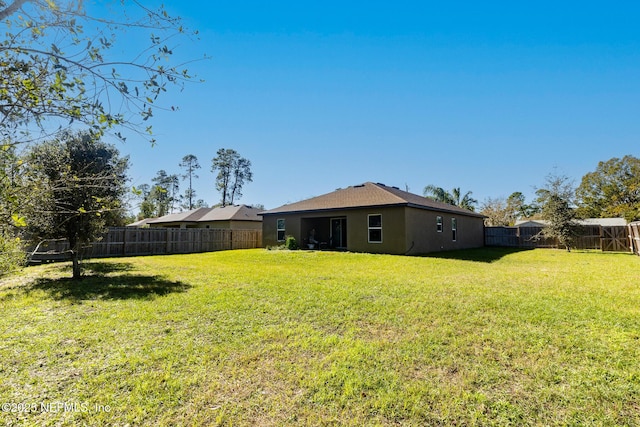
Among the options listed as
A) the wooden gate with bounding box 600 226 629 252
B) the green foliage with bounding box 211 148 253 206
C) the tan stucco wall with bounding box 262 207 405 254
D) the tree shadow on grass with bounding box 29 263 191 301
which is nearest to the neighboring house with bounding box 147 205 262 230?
the tan stucco wall with bounding box 262 207 405 254

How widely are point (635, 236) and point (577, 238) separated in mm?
3060

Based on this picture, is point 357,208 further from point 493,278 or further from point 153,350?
point 153,350

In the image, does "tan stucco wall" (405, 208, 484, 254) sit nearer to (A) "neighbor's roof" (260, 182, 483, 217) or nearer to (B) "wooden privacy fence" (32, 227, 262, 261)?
(A) "neighbor's roof" (260, 182, 483, 217)

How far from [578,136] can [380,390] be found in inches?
793

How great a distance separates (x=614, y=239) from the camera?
65.0 feet

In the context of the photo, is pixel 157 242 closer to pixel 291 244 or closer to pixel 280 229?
pixel 280 229

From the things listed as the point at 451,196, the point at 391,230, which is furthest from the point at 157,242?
the point at 451,196

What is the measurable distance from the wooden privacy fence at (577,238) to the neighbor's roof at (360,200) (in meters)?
5.65

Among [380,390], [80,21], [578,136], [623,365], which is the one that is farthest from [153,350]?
[578,136]

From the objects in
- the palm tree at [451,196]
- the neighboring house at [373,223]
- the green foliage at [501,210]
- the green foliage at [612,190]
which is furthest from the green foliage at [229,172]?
the green foliage at [612,190]

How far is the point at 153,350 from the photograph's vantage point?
12.5ft

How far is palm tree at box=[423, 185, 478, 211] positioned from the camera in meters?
34.4

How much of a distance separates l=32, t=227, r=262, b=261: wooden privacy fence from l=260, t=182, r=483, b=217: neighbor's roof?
14.2 ft

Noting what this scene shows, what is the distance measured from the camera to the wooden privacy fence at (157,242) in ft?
48.3
